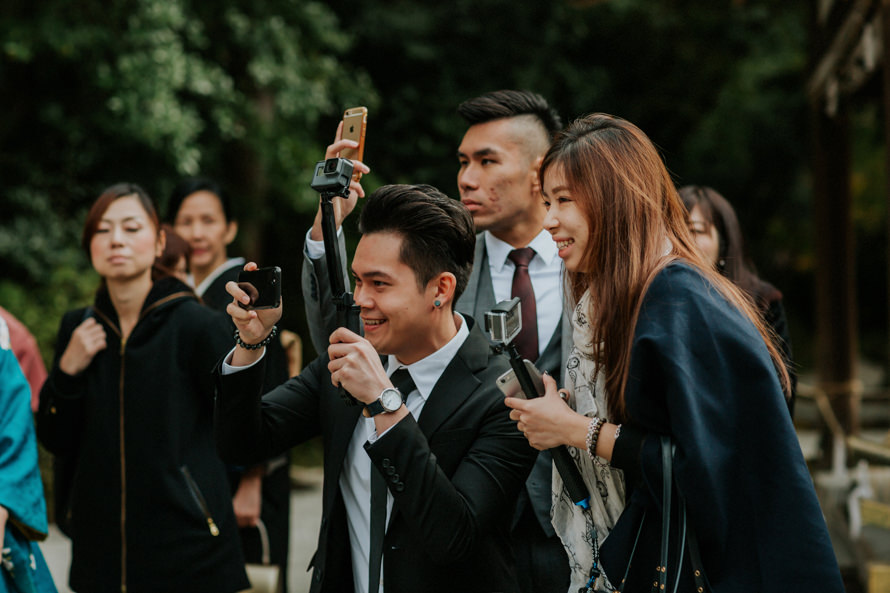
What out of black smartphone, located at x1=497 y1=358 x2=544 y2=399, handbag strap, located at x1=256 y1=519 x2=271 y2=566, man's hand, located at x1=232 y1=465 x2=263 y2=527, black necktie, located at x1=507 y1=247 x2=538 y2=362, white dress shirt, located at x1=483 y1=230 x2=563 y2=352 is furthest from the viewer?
handbag strap, located at x1=256 y1=519 x2=271 y2=566

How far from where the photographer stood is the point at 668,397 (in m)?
1.91

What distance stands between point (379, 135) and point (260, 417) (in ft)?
30.1

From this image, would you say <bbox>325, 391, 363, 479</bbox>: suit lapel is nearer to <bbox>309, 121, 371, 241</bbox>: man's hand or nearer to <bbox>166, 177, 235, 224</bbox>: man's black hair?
<bbox>309, 121, 371, 241</bbox>: man's hand

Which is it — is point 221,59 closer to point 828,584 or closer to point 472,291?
point 472,291

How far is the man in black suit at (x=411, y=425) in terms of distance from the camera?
2.09 m

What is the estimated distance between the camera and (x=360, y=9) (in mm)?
11375

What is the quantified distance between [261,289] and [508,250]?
1222 mm

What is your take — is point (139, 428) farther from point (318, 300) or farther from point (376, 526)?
point (376, 526)

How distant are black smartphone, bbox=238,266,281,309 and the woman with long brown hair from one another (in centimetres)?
61

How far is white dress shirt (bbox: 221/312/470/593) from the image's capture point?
2316 millimetres

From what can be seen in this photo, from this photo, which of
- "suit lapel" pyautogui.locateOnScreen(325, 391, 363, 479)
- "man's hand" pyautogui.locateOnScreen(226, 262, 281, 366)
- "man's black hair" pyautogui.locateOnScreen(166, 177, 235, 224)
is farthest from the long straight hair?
"man's black hair" pyautogui.locateOnScreen(166, 177, 235, 224)

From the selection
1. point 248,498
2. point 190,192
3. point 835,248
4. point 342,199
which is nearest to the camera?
point 342,199

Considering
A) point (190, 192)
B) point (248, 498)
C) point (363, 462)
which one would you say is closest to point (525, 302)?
point (363, 462)

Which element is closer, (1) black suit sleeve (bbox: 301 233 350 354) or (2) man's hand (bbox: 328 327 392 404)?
(2) man's hand (bbox: 328 327 392 404)
